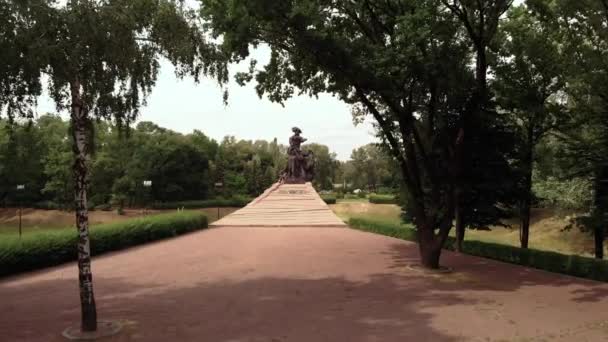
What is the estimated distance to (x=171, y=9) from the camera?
882 cm

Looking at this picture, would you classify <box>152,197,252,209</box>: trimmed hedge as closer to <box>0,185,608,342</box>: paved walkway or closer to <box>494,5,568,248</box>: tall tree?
<box>0,185,608,342</box>: paved walkway

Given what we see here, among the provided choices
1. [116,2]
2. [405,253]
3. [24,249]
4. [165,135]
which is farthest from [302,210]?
[165,135]

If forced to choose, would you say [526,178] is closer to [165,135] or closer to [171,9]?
[171,9]

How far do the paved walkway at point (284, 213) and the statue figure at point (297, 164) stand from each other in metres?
7.64

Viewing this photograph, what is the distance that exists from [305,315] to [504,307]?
4081 millimetres

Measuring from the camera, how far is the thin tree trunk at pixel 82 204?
8.13 meters

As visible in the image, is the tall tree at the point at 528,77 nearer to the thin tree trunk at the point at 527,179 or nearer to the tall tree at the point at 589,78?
the thin tree trunk at the point at 527,179

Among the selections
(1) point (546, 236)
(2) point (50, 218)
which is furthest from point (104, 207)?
(1) point (546, 236)

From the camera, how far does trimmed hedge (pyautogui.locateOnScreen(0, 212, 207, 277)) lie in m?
14.4

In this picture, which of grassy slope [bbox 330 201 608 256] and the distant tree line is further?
the distant tree line

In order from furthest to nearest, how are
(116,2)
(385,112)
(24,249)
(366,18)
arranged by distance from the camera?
(385,112), (366,18), (24,249), (116,2)

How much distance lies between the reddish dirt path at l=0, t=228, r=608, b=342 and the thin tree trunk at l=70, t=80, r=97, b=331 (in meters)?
0.72

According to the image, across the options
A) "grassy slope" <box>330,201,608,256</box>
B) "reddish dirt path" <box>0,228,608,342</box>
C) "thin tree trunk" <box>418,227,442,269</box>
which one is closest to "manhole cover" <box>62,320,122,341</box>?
"reddish dirt path" <box>0,228,608,342</box>

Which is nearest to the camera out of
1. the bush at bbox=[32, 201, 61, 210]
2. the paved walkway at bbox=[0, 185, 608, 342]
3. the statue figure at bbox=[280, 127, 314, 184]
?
the paved walkway at bbox=[0, 185, 608, 342]
